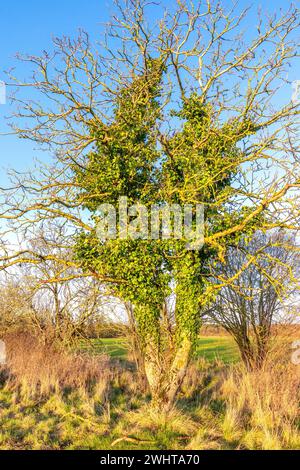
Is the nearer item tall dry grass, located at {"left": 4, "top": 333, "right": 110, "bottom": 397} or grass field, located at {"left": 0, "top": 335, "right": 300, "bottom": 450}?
grass field, located at {"left": 0, "top": 335, "right": 300, "bottom": 450}

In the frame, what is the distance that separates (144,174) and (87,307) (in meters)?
6.24

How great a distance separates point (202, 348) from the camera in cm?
2273

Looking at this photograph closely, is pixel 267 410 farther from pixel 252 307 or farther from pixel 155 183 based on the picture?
pixel 155 183

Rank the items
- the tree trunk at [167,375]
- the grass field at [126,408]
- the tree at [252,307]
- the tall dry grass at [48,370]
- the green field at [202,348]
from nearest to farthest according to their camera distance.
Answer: the grass field at [126,408] < the tree trunk at [167,375] < the tall dry grass at [48,370] < the tree at [252,307] < the green field at [202,348]

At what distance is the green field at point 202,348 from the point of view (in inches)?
583

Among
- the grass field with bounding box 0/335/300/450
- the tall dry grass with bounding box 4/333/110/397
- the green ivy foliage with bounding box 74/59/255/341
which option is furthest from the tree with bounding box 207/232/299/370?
the tall dry grass with bounding box 4/333/110/397

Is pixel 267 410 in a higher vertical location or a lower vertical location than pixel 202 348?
higher

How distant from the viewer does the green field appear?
14.8 metres

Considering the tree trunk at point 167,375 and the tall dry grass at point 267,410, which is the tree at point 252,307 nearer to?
the tall dry grass at point 267,410

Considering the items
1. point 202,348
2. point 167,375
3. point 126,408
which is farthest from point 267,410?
point 202,348

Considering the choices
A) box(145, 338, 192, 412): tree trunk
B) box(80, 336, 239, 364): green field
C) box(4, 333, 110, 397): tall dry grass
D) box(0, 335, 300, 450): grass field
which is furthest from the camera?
box(80, 336, 239, 364): green field

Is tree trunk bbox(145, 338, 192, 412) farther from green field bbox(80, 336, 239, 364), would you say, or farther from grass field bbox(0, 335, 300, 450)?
green field bbox(80, 336, 239, 364)

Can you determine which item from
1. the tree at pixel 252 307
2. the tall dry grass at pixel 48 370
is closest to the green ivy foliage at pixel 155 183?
the tree at pixel 252 307

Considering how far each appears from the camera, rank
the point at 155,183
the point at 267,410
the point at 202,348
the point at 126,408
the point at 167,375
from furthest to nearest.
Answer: the point at 202,348 → the point at 155,183 → the point at 126,408 → the point at 167,375 → the point at 267,410
